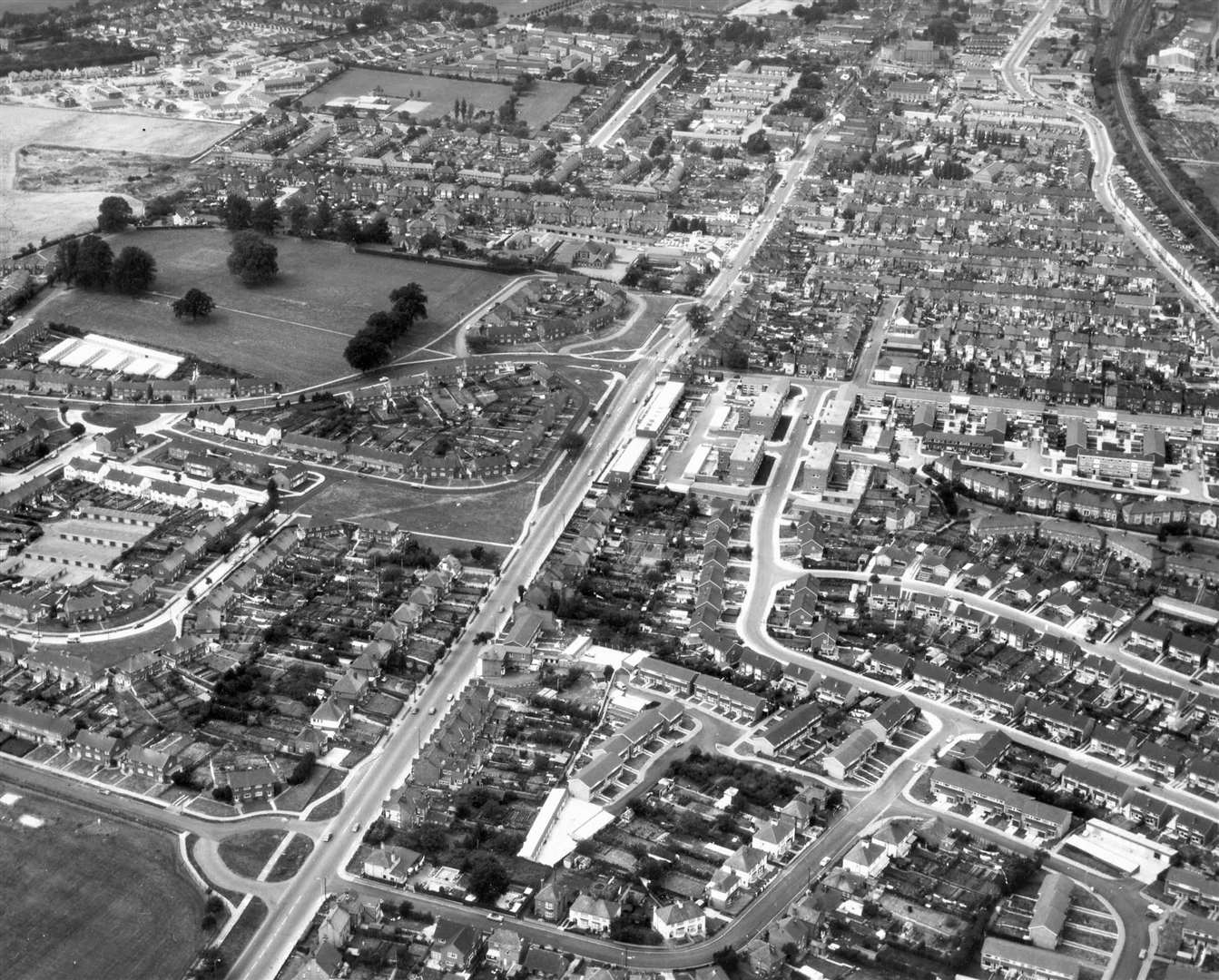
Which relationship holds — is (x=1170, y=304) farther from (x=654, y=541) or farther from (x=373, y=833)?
(x=373, y=833)

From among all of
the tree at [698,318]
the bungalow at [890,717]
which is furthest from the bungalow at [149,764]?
the tree at [698,318]

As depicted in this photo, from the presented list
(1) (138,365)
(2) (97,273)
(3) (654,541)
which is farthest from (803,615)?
(2) (97,273)

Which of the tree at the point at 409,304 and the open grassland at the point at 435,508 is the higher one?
the tree at the point at 409,304

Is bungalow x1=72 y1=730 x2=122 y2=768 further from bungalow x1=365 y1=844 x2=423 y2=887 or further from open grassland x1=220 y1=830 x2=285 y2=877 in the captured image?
bungalow x1=365 y1=844 x2=423 y2=887

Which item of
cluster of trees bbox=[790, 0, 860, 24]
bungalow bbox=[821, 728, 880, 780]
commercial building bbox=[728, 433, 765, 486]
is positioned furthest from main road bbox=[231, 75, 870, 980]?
cluster of trees bbox=[790, 0, 860, 24]

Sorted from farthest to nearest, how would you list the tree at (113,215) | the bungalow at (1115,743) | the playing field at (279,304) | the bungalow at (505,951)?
the tree at (113,215) → the playing field at (279,304) → the bungalow at (1115,743) → the bungalow at (505,951)

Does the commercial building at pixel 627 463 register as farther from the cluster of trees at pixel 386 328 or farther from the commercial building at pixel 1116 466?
the commercial building at pixel 1116 466

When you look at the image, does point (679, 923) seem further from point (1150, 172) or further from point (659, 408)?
point (1150, 172)
